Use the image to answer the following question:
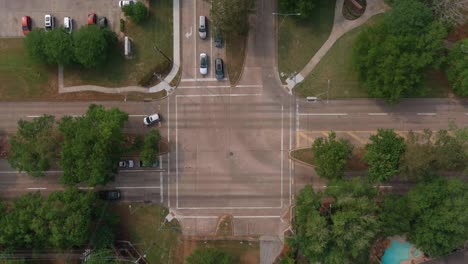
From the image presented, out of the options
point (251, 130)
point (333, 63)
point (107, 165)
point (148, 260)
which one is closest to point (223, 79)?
point (251, 130)

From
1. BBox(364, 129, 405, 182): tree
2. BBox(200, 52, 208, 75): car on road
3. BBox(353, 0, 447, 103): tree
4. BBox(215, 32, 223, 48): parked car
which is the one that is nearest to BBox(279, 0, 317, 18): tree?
BBox(353, 0, 447, 103): tree

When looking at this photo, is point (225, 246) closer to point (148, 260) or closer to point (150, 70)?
point (148, 260)

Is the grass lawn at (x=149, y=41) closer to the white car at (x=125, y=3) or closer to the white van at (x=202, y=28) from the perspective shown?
the white car at (x=125, y=3)

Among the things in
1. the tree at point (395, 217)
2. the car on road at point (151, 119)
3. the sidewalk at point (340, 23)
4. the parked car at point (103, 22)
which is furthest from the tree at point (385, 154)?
the parked car at point (103, 22)

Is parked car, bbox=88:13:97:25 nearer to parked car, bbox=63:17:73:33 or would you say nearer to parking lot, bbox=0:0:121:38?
parking lot, bbox=0:0:121:38

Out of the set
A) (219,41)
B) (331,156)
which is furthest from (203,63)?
(331,156)

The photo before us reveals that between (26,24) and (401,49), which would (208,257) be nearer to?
(401,49)
